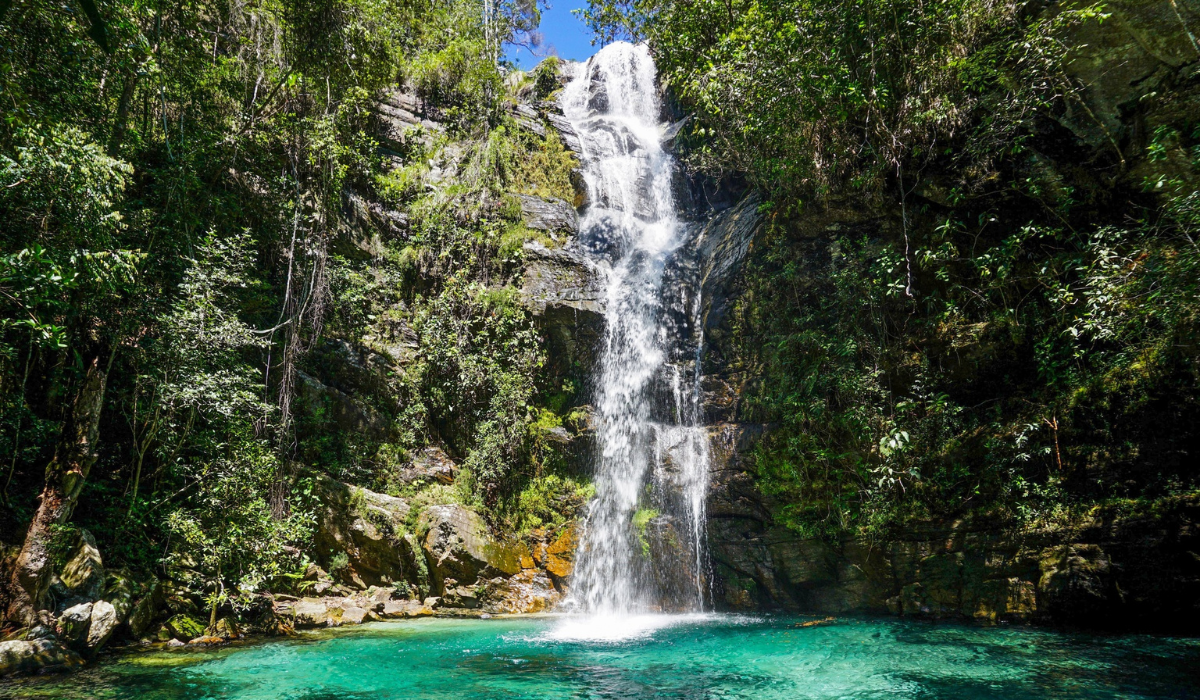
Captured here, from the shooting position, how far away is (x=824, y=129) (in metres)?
9.65

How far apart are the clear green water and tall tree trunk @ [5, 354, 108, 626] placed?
3.21 ft

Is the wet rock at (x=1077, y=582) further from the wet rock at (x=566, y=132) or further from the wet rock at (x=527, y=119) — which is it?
the wet rock at (x=527, y=119)

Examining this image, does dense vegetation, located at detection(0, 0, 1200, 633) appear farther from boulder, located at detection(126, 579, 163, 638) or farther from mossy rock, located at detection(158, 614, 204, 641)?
mossy rock, located at detection(158, 614, 204, 641)

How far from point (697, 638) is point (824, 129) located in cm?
807

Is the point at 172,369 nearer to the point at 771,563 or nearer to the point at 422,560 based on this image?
the point at 422,560

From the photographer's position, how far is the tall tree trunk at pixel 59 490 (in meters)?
5.91

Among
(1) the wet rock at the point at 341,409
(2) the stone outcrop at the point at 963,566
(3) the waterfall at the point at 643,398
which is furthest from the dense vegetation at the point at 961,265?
(1) the wet rock at the point at 341,409

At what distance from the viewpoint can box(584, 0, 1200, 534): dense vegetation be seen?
6.75m

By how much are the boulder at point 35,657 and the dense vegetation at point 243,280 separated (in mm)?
610

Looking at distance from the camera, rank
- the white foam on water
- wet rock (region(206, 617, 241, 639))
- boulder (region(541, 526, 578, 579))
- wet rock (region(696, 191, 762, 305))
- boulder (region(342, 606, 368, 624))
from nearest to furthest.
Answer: wet rock (region(206, 617, 241, 639)) < the white foam on water < boulder (region(342, 606, 368, 624)) < boulder (region(541, 526, 578, 579)) < wet rock (region(696, 191, 762, 305))

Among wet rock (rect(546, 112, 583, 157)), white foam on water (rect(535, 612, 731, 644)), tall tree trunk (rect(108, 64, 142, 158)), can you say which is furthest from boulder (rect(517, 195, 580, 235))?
white foam on water (rect(535, 612, 731, 644))

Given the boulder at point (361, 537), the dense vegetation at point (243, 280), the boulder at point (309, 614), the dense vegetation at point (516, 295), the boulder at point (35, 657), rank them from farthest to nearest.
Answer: the boulder at point (361, 537) → the boulder at point (309, 614) → the dense vegetation at point (516, 295) → the dense vegetation at point (243, 280) → the boulder at point (35, 657)

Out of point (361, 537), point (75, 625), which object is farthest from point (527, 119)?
point (75, 625)

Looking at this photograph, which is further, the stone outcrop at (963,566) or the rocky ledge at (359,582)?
the rocky ledge at (359,582)
